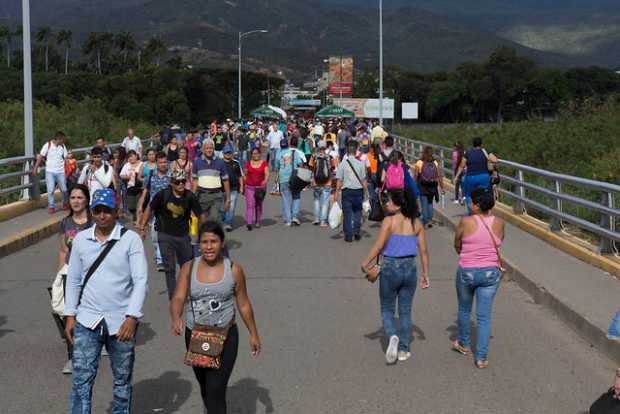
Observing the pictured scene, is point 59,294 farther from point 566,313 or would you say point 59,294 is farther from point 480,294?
point 566,313

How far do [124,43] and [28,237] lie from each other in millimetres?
176659

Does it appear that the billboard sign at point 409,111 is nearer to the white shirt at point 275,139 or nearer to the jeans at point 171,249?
the white shirt at point 275,139

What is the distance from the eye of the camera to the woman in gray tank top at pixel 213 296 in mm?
5383

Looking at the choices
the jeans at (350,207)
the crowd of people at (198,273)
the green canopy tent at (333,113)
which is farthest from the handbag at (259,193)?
the green canopy tent at (333,113)

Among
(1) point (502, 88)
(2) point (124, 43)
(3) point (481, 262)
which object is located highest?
(2) point (124, 43)

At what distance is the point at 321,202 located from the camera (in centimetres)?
1747

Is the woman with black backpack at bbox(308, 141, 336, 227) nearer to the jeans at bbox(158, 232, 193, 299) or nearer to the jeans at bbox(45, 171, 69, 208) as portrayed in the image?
the jeans at bbox(45, 171, 69, 208)

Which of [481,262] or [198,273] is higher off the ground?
[198,273]

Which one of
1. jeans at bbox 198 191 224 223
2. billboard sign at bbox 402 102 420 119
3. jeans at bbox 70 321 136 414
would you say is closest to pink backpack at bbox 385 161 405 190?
jeans at bbox 198 191 224 223

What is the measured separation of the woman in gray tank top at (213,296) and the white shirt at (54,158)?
12882mm

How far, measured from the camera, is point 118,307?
5516mm

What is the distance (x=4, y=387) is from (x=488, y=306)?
3.94 m

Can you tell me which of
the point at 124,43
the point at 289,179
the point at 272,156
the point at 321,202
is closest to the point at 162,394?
the point at 289,179

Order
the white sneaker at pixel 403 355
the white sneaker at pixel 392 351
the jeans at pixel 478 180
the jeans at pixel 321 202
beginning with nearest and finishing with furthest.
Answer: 1. the white sneaker at pixel 392 351
2. the white sneaker at pixel 403 355
3. the jeans at pixel 478 180
4. the jeans at pixel 321 202
